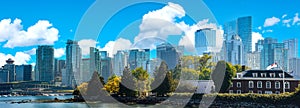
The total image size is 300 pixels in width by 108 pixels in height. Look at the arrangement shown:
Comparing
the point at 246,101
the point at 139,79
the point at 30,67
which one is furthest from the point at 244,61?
the point at 246,101

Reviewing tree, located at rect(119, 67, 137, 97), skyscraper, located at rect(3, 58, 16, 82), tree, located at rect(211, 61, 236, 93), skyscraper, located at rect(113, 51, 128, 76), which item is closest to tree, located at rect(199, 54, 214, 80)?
skyscraper, located at rect(113, 51, 128, 76)

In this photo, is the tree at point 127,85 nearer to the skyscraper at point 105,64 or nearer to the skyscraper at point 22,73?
the skyscraper at point 105,64

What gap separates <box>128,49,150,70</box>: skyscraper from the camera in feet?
189

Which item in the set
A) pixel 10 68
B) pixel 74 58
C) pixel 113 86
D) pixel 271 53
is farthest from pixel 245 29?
pixel 113 86

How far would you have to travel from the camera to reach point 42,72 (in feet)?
424

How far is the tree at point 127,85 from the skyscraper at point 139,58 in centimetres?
1418

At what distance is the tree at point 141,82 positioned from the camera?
42.0 metres

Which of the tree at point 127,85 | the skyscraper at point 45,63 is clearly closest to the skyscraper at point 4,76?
the skyscraper at point 45,63

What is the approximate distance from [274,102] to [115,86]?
21.1 m

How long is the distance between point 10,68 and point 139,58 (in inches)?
3451

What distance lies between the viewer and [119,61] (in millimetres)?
56281

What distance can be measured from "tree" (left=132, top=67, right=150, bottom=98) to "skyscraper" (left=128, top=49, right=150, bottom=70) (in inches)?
496

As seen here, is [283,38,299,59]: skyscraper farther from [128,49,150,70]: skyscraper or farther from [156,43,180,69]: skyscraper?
[128,49,150,70]: skyscraper

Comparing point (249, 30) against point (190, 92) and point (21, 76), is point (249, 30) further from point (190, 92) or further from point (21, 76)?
point (190, 92)
